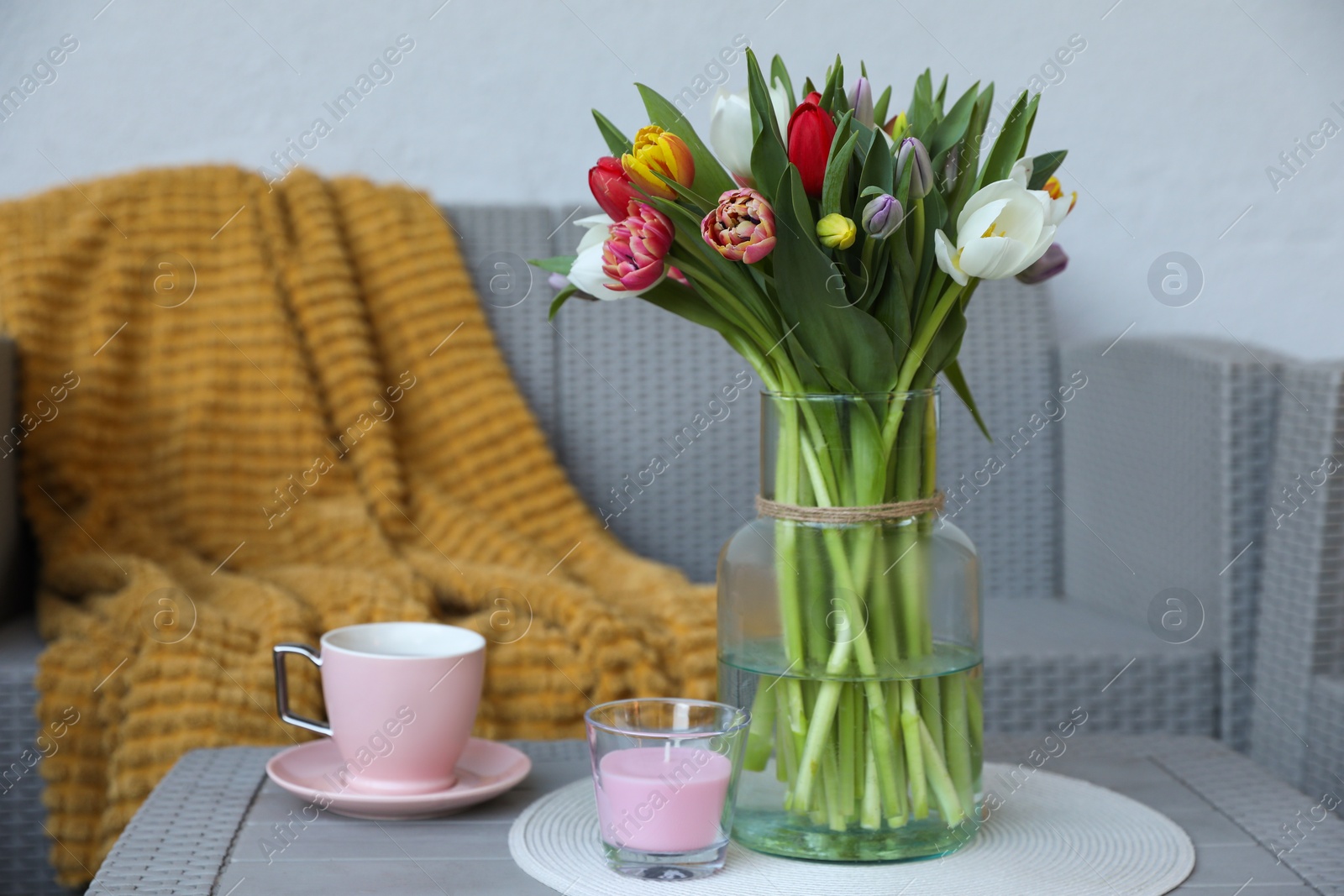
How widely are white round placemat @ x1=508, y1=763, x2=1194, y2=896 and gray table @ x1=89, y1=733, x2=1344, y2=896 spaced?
14 millimetres

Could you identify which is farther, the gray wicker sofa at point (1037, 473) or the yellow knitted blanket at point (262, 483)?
the gray wicker sofa at point (1037, 473)

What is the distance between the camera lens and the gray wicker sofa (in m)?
1.16

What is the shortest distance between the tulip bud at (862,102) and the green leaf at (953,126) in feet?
0.12

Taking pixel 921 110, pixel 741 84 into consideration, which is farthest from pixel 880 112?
pixel 741 84

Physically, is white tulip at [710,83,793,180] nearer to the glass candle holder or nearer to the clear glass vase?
the clear glass vase

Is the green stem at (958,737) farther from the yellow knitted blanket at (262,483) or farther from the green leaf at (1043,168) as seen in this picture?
the yellow knitted blanket at (262,483)

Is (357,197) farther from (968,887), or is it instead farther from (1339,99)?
(1339,99)

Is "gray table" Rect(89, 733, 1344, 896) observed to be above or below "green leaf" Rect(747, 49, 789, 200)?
below

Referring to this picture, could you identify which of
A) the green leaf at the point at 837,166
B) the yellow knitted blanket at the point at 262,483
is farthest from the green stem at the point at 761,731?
the yellow knitted blanket at the point at 262,483

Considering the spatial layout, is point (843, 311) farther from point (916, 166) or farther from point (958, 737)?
point (958, 737)

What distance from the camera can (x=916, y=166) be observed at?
1.79 feet

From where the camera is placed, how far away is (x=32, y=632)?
3.86ft

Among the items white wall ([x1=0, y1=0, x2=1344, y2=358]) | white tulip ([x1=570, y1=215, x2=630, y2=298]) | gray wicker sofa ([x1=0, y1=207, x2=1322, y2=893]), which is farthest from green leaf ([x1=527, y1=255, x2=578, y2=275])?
white wall ([x1=0, y1=0, x2=1344, y2=358])

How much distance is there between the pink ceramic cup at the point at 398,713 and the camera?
64 centimetres
